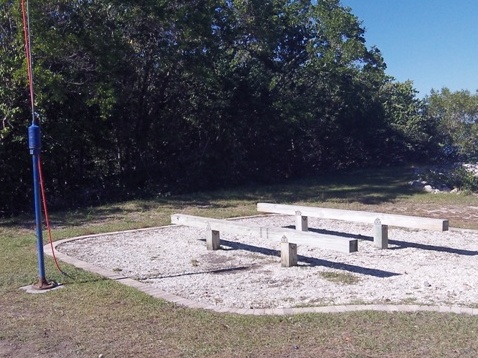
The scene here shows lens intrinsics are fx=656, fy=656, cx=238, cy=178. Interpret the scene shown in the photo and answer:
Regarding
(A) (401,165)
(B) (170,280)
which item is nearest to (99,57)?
(B) (170,280)

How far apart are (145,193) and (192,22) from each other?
16.0 ft

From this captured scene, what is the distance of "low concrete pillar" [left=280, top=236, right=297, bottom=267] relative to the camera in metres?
8.30

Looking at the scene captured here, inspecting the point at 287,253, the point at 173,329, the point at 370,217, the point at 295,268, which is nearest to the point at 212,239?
the point at 287,253

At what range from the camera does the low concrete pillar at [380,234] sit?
9586 millimetres

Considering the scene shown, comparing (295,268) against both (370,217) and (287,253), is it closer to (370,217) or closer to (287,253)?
(287,253)

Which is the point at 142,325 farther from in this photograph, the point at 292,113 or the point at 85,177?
the point at 292,113

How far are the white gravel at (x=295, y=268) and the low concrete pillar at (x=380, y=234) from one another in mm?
136

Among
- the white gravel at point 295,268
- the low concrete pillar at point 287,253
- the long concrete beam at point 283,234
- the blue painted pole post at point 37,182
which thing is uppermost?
the blue painted pole post at point 37,182

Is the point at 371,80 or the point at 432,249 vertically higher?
the point at 371,80

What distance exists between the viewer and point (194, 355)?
490 centimetres

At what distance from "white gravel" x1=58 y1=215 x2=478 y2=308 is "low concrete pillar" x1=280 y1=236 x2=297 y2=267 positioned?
0.11 metres

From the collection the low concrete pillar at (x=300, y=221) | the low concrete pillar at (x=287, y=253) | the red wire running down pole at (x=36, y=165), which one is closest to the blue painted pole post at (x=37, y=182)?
the red wire running down pole at (x=36, y=165)

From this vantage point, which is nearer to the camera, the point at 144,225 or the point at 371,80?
the point at 144,225

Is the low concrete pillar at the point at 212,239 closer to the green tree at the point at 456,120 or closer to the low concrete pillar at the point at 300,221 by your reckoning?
the low concrete pillar at the point at 300,221
